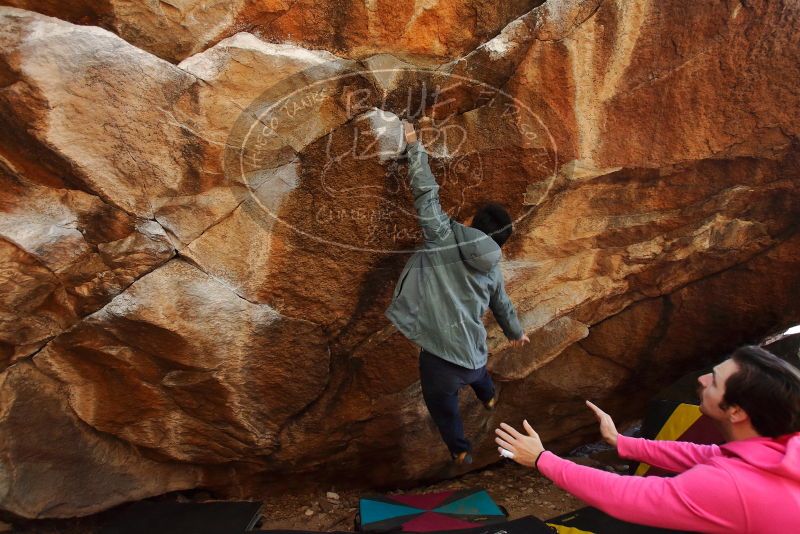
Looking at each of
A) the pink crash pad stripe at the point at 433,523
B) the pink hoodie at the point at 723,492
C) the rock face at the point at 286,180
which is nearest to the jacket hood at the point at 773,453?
the pink hoodie at the point at 723,492

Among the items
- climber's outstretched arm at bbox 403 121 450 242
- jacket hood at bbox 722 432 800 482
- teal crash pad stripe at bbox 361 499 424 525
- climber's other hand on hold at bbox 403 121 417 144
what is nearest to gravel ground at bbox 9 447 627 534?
teal crash pad stripe at bbox 361 499 424 525

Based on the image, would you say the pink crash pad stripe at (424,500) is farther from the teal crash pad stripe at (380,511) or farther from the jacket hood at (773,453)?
the jacket hood at (773,453)

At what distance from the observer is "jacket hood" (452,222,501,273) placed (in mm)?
2600

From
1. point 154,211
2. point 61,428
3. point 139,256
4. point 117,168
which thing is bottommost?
point 61,428

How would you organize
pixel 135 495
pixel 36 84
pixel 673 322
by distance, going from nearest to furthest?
pixel 36 84
pixel 135 495
pixel 673 322

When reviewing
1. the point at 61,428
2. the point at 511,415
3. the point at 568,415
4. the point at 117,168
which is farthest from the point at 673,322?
the point at 61,428

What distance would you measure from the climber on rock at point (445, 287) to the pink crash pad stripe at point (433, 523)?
0.91 m

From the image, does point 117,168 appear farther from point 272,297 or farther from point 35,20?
point 272,297

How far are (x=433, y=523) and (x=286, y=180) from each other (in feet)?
6.97

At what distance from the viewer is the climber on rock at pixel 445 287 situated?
260 cm

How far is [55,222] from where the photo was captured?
2629 millimetres

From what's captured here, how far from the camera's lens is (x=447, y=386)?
2.75m

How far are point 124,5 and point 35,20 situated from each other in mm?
408

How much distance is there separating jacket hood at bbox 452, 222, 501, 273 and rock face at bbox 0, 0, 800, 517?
46 centimetres
